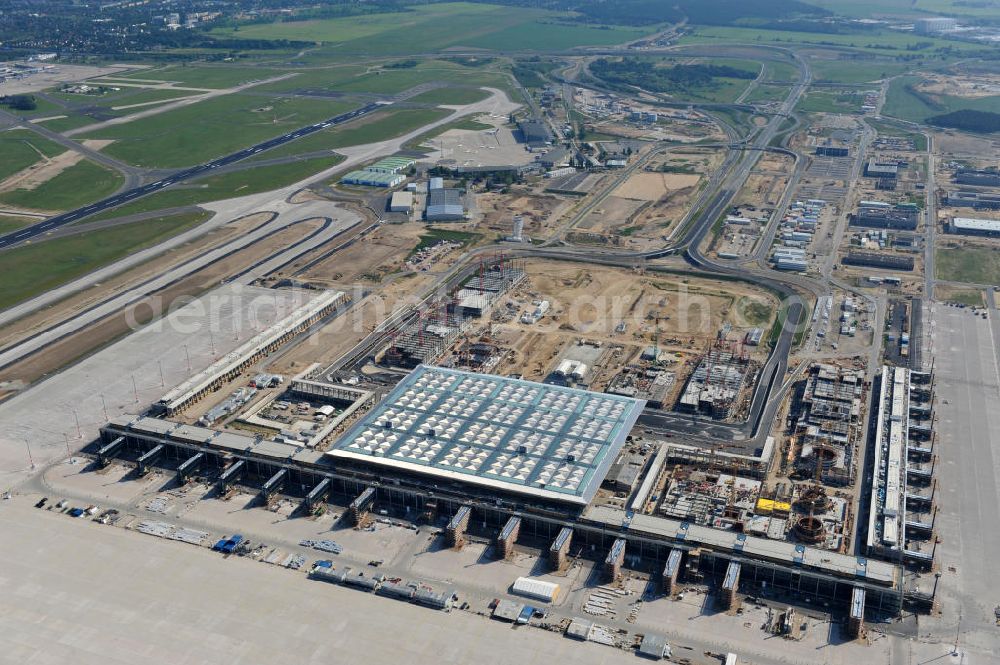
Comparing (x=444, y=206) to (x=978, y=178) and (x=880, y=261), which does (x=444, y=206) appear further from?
(x=978, y=178)

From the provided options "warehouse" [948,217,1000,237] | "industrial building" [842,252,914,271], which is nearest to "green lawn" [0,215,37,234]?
"industrial building" [842,252,914,271]

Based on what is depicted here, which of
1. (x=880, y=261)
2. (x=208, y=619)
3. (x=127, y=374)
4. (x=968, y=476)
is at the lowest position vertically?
(x=208, y=619)

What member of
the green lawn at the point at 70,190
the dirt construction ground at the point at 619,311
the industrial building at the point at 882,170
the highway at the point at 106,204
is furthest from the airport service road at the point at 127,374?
the industrial building at the point at 882,170

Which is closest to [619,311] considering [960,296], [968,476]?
[960,296]

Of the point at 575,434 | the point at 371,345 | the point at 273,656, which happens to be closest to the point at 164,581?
the point at 273,656

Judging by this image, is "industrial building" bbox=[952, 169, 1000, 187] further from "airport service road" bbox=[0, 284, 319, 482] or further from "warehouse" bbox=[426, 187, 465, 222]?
"airport service road" bbox=[0, 284, 319, 482]

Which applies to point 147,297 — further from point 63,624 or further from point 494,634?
point 494,634

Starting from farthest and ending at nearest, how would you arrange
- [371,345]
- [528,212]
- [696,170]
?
[696,170], [528,212], [371,345]
